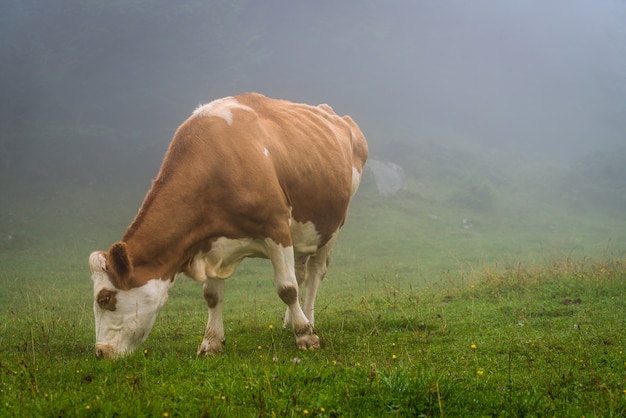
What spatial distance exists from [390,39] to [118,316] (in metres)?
65.4

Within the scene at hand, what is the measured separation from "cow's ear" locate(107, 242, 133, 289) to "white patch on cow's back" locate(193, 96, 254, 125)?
1979mm

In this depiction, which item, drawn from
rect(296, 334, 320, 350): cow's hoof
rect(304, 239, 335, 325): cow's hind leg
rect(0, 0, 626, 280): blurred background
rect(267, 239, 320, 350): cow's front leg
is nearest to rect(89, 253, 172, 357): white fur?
rect(267, 239, 320, 350): cow's front leg

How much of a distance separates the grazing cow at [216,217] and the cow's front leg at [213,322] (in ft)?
0.04

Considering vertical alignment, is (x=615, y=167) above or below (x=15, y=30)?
below

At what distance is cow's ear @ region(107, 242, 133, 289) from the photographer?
6.05 meters

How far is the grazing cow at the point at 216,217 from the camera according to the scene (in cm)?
628

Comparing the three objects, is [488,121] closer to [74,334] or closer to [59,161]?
[59,161]

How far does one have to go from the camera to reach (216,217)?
6730mm

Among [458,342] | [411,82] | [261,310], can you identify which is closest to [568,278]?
[458,342]

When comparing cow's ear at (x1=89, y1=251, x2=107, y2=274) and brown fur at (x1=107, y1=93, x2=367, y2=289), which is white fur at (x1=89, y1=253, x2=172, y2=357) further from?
brown fur at (x1=107, y1=93, x2=367, y2=289)

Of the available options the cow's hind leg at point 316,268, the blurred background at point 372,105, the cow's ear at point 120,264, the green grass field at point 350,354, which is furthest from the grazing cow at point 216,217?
the blurred background at point 372,105

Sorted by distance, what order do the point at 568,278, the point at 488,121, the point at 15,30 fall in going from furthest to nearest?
1. the point at 488,121
2. the point at 15,30
3. the point at 568,278

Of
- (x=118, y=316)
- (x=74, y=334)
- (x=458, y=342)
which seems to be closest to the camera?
(x=118, y=316)

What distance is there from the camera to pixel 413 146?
43.2m
